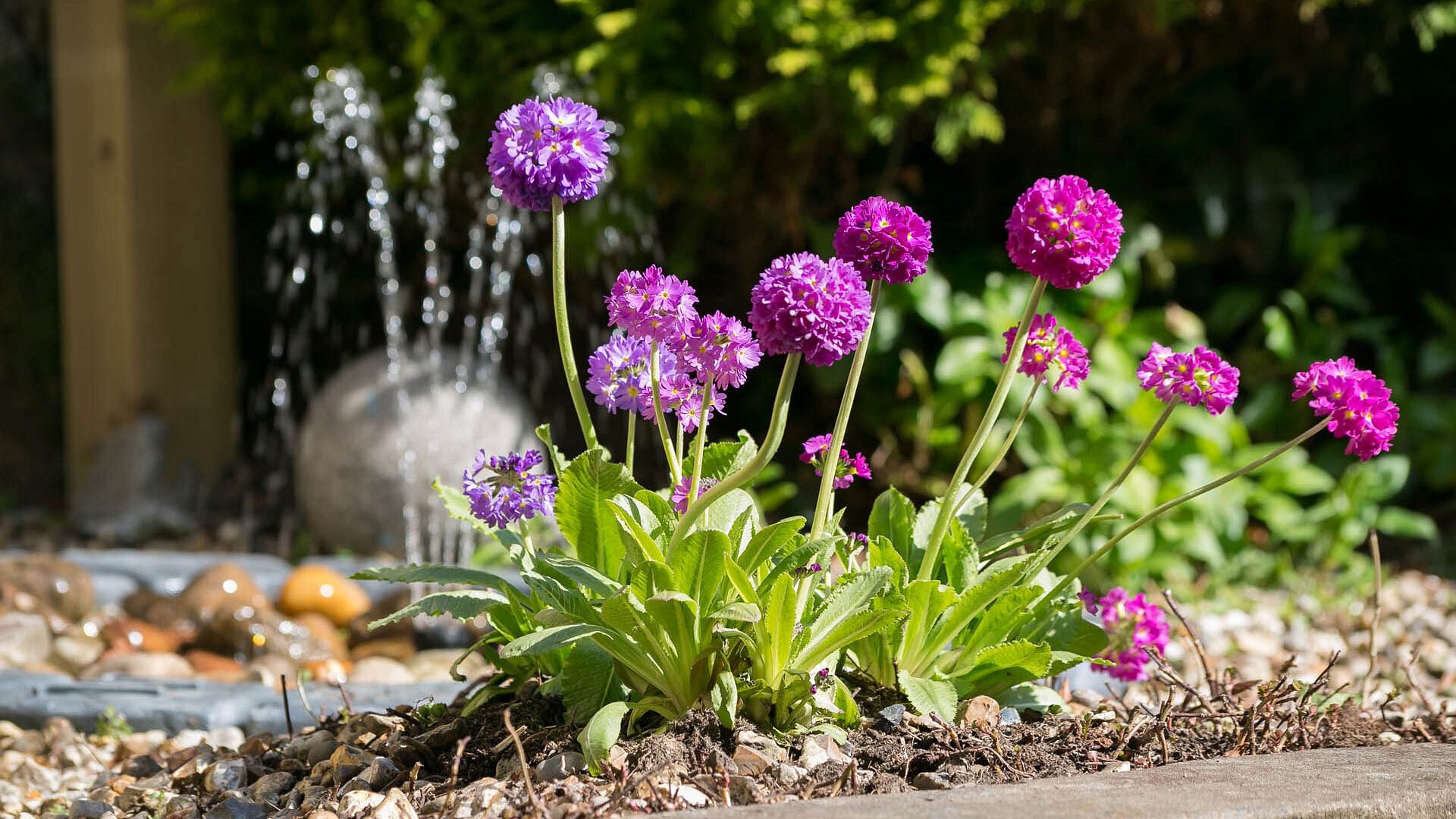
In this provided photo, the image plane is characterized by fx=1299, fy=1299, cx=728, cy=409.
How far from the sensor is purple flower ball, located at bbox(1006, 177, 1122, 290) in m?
1.27

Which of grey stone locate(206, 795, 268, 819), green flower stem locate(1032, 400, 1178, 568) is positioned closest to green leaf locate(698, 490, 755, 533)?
Answer: green flower stem locate(1032, 400, 1178, 568)

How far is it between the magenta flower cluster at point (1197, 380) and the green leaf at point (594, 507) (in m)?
0.59

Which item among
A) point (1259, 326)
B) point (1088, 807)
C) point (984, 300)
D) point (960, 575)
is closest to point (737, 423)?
point (984, 300)

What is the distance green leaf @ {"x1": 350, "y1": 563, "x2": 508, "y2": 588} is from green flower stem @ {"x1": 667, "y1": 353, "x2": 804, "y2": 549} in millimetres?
287

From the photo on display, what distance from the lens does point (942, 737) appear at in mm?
1404

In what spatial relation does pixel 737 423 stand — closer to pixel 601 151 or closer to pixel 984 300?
pixel 984 300

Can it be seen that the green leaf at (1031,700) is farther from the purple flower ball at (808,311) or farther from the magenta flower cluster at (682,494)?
the purple flower ball at (808,311)

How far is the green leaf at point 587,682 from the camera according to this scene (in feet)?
4.69

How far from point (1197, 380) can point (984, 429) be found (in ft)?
0.82

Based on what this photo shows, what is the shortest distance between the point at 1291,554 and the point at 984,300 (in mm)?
1215

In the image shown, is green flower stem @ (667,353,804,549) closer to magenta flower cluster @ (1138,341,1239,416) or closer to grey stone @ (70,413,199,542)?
magenta flower cluster @ (1138,341,1239,416)

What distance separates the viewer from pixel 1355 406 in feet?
4.50

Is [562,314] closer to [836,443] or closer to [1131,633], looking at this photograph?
[836,443]

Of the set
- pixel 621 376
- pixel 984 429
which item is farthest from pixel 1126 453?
pixel 621 376
